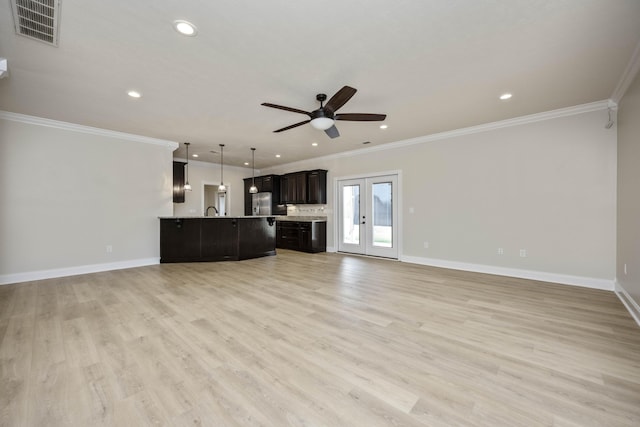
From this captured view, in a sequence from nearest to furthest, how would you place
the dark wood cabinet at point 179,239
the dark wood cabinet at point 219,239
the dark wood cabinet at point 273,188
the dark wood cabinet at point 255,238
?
the dark wood cabinet at point 179,239 → the dark wood cabinet at point 219,239 → the dark wood cabinet at point 255,238 → the dark wood cabinet at point 273,188

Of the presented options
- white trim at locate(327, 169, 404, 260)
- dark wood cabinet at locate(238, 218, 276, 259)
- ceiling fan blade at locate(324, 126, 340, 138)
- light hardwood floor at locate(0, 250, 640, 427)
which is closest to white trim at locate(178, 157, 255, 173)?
dark wood cabinet at locate(238, 218, 276, 259)

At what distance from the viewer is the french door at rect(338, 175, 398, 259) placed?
6363 millimetres

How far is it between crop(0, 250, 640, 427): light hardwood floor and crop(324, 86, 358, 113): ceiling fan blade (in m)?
2.37

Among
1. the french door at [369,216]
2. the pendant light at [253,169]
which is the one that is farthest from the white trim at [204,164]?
the french door at [369,216]

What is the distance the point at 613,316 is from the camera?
Answer: 9.68 feet

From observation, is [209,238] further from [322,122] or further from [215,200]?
[215,200]

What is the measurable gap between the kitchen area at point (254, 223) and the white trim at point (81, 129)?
1.25 meters

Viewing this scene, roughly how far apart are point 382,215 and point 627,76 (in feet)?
14.1

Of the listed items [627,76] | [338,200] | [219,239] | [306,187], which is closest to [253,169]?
[306,187]

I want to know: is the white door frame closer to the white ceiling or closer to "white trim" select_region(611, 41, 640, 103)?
the white ceiling

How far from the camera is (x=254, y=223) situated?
21.6 ft

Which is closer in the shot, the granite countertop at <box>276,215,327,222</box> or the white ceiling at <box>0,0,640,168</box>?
the white ceiling at <box>0,0,640,168</box>

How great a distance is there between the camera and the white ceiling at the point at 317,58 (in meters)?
2.15

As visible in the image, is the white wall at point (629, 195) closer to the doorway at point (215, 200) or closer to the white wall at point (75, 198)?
the white wall at point (75, 198)
